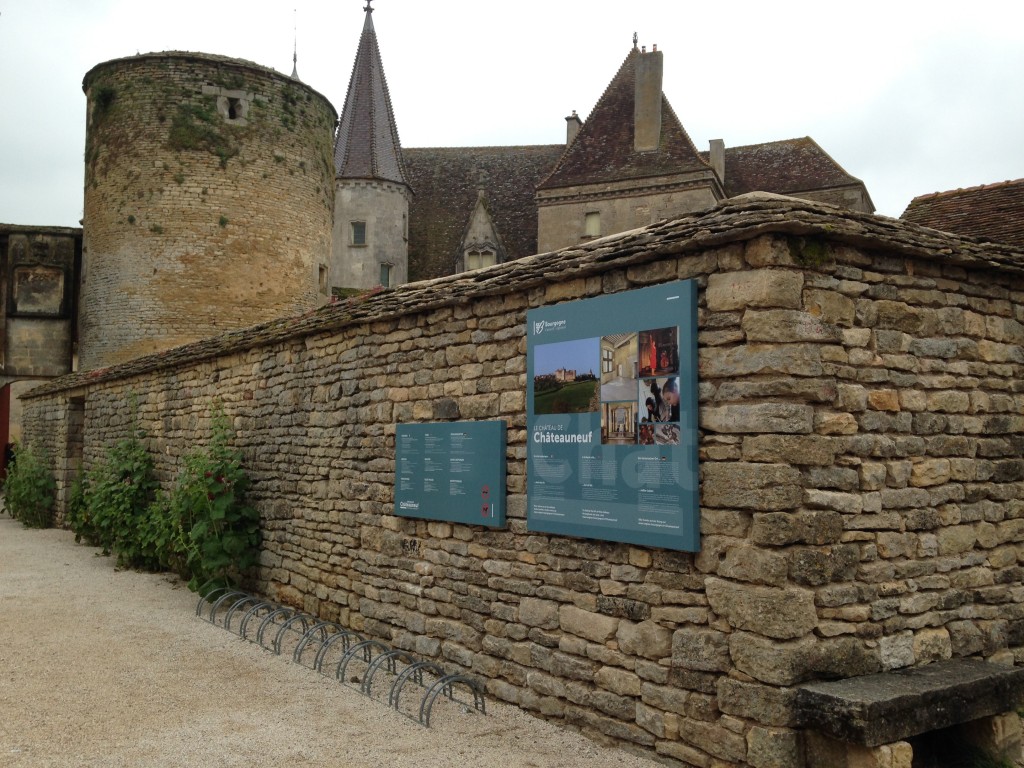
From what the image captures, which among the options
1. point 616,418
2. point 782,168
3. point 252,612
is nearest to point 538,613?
point 616,418

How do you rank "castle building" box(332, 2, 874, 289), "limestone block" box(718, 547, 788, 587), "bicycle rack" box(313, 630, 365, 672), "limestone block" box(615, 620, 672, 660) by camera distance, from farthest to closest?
"castle building" box(332, 2, 874, 289)
"bicycle rack" box(313, 630, 365, 672)
"limestone block" box(615, 620, 672, 660)
"limestone block" box(718, 547, 788, 587)

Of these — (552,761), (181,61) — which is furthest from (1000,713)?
(181,61)

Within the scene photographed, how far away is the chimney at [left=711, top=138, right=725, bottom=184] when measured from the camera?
2720cm

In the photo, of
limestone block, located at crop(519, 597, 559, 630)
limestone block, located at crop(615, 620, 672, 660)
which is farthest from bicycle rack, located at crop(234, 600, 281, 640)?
limestone block, located at crop(615, 620, 672, 660)

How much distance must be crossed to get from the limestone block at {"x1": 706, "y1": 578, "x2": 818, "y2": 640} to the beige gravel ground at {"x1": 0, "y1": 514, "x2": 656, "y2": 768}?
0.98 meters

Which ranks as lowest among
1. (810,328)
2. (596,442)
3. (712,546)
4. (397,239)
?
(712,546)

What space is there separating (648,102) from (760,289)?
23.4m

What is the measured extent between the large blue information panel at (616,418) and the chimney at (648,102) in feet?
73.0

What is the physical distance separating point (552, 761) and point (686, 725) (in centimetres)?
73

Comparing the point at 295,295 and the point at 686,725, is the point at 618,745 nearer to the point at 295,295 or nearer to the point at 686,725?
the point at 686,725

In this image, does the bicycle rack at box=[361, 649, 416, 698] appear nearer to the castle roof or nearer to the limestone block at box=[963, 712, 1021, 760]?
the limestone block at box=[963, 712, 1021, 760]

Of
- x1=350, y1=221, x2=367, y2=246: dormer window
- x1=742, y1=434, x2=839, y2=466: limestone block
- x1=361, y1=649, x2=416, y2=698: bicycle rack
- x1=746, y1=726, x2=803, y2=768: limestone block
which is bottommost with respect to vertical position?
x1=361, y1=649, x2=416, y2=698: bicycle rack

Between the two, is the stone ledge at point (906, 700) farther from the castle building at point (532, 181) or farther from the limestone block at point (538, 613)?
the castle building at point (532, 181)

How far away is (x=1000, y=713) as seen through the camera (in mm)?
4215
